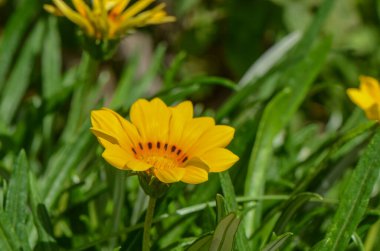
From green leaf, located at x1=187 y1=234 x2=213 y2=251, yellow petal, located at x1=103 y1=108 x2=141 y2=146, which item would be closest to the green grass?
green leaf, located at x1=187 y1=234 x2=213 y2=251

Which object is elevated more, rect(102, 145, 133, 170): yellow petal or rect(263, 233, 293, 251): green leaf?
rect(102, 145, 133, 170): yellow petal

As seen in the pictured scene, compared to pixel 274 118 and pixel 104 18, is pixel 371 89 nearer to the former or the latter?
pixel 274 118

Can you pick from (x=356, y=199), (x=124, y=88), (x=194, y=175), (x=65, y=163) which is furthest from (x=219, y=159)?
(x=124, y=88)

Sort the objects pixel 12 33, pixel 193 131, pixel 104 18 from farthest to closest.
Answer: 1. pixel 12 33
2. pixel 104 18
3. pixel 193 131

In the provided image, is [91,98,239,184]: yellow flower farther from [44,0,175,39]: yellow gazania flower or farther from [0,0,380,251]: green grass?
[44,0,175,39]: yellow gazania flower

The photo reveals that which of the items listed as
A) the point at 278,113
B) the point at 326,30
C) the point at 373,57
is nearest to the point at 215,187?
the point at 278,113

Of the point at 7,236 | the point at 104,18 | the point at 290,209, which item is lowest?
the point at 290,209

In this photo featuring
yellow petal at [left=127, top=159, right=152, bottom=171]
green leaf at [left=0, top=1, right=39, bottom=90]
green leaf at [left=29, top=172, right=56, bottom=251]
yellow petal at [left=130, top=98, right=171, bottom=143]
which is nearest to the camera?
yellow petal at [left=127, top=159, right=152, bottom=171]
